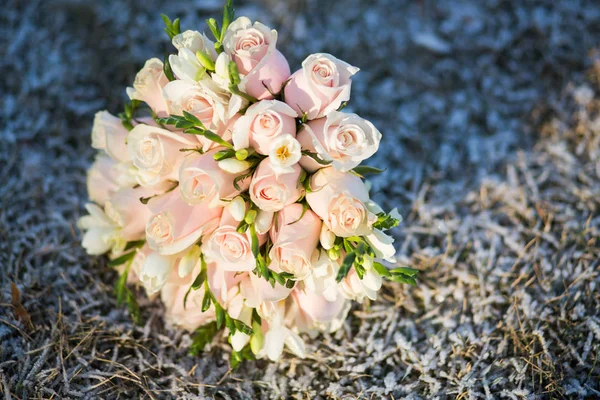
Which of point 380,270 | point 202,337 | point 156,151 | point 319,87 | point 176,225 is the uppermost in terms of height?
point 319,87

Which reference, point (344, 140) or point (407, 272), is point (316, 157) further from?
point (407, 272)

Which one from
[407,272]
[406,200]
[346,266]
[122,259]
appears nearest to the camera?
[346,266]

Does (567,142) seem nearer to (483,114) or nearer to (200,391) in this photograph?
(483,114)

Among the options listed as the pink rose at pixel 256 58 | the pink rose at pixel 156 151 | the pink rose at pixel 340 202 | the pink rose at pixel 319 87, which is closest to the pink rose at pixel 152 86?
Result: the pink rose at pixel 156 151

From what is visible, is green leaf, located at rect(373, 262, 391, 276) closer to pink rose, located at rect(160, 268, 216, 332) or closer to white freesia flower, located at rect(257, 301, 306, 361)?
white freesia flower, located at rect(257, 301, 306, 361)

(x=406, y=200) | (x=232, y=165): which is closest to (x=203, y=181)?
(x=232, y=165)

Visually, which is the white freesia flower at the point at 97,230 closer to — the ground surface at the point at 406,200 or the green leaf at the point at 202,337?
the ground surface at the point at 406,200
